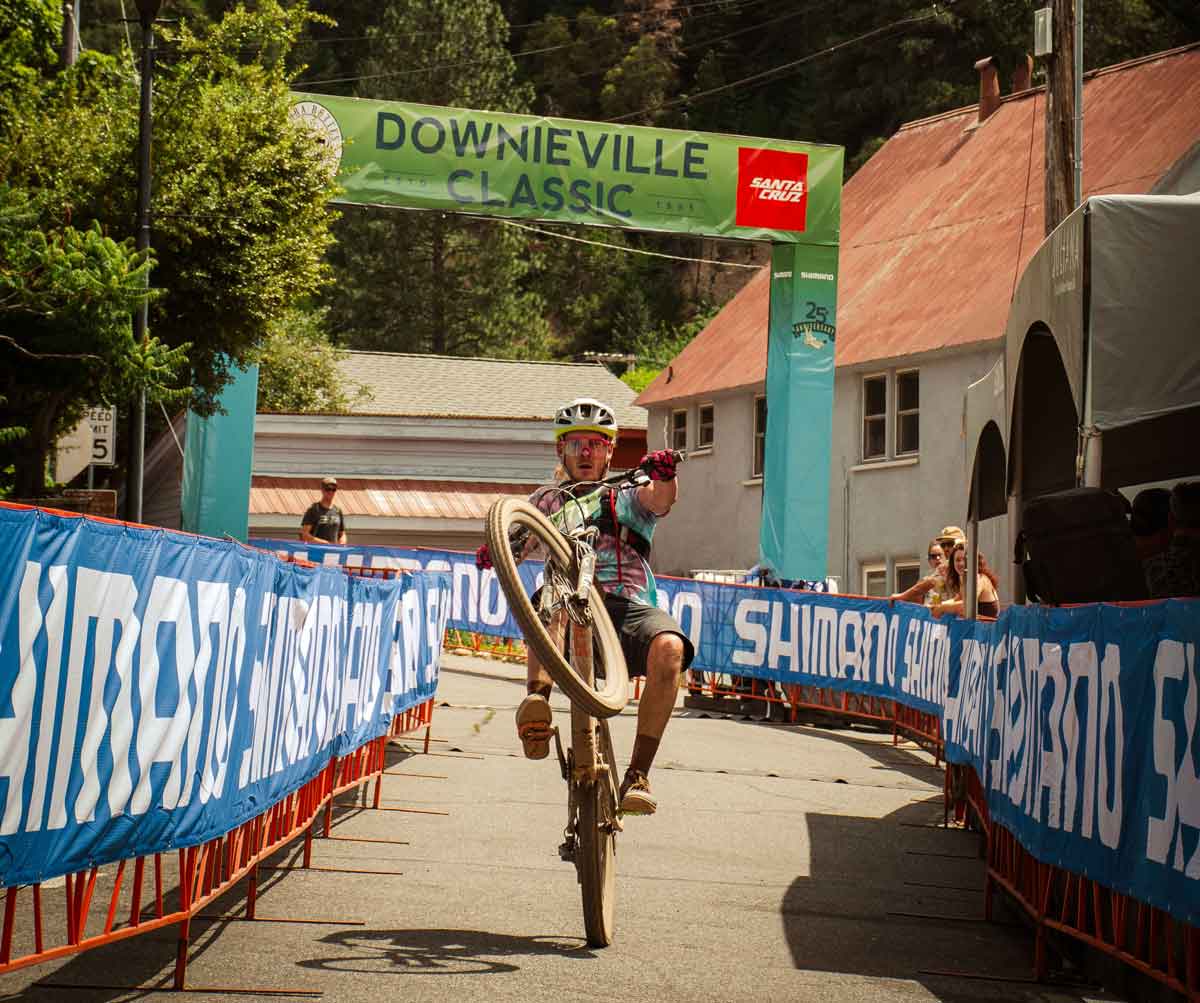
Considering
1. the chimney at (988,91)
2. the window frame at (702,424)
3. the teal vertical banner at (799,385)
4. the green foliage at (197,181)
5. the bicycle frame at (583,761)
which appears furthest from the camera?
the window frame at (702,424)

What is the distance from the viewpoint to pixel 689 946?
770cm

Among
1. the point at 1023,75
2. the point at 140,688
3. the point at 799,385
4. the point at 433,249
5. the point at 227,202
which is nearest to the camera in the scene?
the point at 140,688

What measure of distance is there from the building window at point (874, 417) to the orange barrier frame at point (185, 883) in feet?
81.5

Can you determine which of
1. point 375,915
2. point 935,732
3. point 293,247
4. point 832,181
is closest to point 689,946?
point 375,915

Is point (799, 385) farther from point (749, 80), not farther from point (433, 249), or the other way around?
point (749, 80)

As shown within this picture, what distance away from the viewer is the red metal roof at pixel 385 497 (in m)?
44.5

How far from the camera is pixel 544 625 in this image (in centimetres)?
750

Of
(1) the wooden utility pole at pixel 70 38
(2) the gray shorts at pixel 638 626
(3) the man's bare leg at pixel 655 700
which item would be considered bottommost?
(3) the man's bare leg at pixel 655 700

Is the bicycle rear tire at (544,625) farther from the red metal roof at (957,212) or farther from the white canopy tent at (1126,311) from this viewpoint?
the red metal roof at (957,212)

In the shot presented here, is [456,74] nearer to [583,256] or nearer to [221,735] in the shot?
[583,256]

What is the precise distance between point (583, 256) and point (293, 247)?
55.2 meters

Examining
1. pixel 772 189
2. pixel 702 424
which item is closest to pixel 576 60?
pixel 702 424

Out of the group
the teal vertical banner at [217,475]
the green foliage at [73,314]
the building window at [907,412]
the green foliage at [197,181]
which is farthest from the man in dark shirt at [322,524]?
the building window at [907,412]

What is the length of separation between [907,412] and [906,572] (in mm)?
3008
